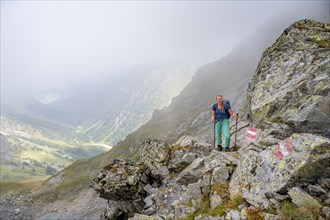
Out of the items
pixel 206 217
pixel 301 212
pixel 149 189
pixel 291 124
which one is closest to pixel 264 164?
pixel 301 212

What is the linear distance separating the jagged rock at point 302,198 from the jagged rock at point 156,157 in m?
16.7

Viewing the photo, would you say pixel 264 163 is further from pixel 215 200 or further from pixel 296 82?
pixel 296 82

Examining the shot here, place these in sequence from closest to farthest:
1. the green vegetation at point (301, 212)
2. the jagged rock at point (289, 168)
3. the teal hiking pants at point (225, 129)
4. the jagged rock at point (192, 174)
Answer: the green vegetation at point (301, 212), the jagged rock at point (289, 168), the jagged rock at point (192, 174), the teal hiking pants at point (225, 129)

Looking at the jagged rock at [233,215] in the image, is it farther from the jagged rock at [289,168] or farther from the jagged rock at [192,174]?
the jagged rock at [192,174]

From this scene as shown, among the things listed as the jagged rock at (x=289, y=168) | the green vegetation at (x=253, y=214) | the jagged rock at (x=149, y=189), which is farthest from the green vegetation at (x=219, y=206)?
the jagged rock at (x=149, y=189)

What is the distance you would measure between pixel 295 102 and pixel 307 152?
8589 millimetres

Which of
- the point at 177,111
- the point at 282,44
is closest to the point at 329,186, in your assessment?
the point at 282,44

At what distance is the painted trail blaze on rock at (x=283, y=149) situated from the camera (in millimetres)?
17750

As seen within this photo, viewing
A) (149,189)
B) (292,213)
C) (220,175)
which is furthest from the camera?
(149,189)

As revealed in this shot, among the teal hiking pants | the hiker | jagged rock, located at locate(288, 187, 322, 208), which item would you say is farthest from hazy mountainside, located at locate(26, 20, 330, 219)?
the hiker

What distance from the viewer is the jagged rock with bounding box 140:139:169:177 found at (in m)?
31.8

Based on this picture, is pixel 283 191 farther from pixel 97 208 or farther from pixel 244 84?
pixel 244 84

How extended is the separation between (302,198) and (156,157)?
19.4 m

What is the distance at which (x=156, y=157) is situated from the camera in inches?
1300
